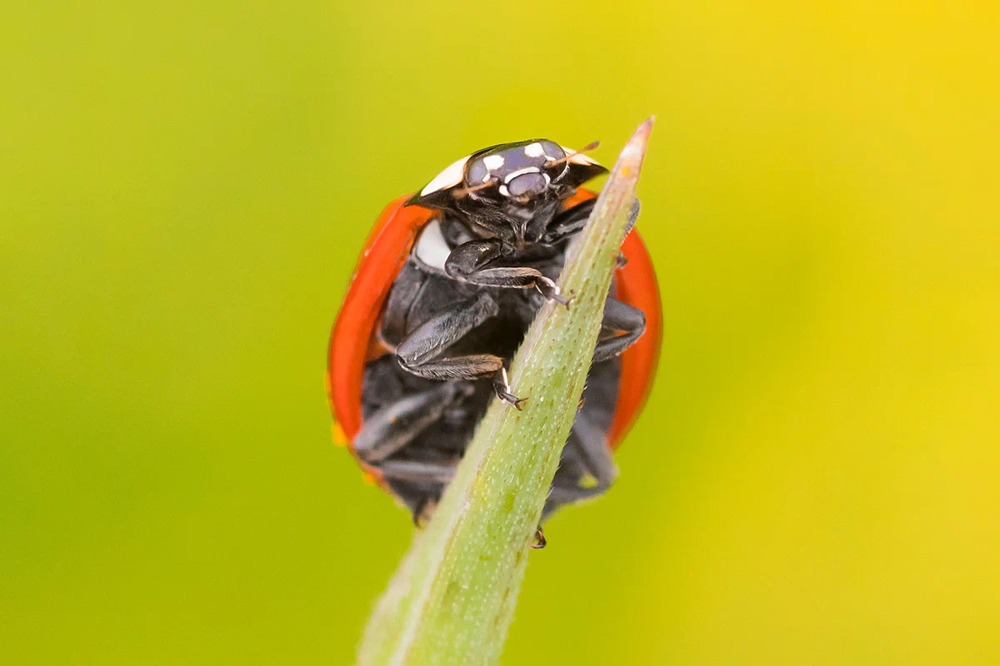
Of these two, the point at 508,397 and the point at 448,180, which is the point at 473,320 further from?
the point at 508,397

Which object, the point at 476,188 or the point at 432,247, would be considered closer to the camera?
the point at 476,188

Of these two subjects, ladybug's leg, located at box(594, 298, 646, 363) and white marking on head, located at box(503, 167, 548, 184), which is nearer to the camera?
white marking on head, located at box(503, 167, 548, 184)

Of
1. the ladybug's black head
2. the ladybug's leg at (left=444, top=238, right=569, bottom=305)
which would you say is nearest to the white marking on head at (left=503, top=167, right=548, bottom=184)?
the ladybug's black head

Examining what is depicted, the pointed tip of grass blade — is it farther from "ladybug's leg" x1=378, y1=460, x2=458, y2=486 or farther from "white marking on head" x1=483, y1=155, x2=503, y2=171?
"ladybug's leg" x1=378, y1=460, x2=458, y2=486

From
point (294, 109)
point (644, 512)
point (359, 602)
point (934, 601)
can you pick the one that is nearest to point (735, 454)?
point (644, 512)

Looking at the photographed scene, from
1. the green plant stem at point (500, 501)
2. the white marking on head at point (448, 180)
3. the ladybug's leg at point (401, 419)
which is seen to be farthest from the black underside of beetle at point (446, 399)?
the green plant stem at point (500, 501)

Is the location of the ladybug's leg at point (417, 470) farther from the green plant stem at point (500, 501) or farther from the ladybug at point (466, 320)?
the green plant stem at point (500, 501)

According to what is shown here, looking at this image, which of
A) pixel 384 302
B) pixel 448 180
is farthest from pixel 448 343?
pixel 448 180

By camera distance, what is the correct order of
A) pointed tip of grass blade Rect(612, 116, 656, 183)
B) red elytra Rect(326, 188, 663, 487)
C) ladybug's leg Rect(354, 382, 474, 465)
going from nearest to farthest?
pointed tip of grass blade Rect(612, 116, 656, 183)
red elytra Rect(326, 188, 663, 487)
ladybug's leg Rect(354, 382, 474, 465)
